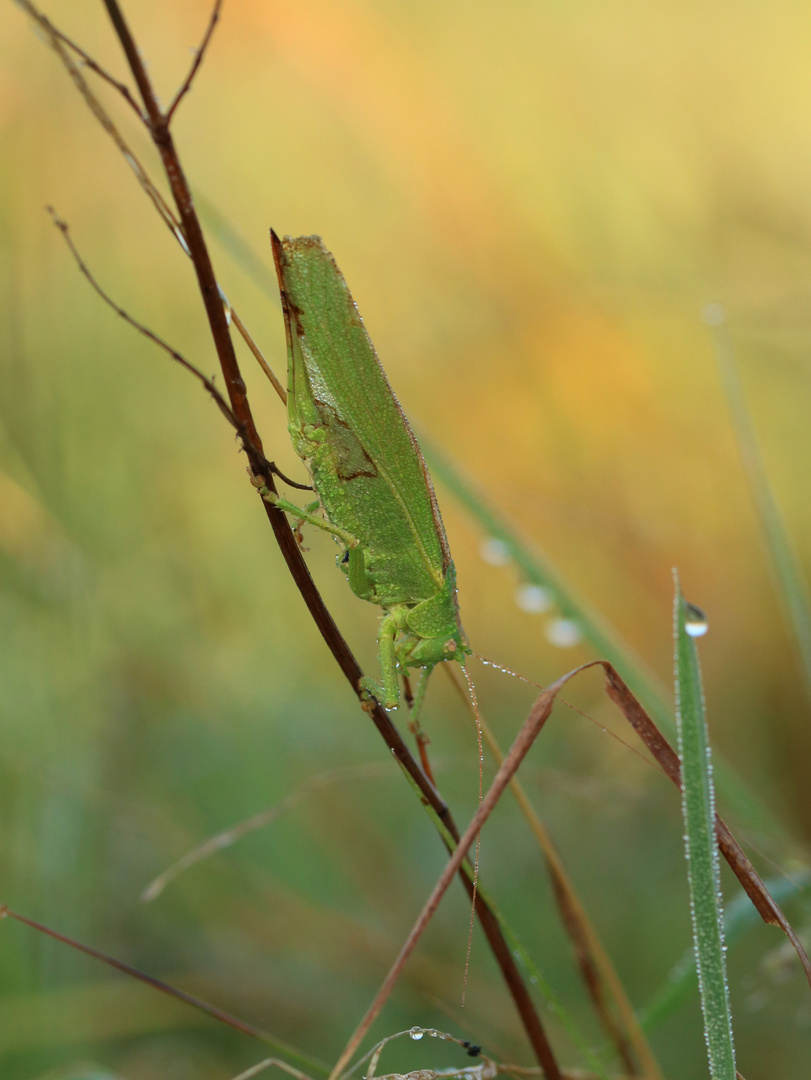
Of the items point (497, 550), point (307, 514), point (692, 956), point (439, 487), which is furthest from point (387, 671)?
point (439, 487)

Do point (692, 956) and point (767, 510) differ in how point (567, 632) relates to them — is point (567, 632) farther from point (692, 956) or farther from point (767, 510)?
point (692, 956)

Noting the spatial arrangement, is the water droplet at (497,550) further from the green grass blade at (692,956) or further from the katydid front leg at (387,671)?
the green grass blade at (692,956)

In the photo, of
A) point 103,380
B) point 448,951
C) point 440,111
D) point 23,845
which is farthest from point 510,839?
point 440,111

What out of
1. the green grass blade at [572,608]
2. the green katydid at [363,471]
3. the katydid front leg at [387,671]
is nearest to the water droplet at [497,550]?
the green grass blade at [572,608]

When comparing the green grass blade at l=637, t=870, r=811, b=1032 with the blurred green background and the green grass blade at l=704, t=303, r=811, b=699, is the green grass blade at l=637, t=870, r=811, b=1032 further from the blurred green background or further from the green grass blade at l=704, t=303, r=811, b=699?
the green grass blade at l=704, t=303, r=811, b=699

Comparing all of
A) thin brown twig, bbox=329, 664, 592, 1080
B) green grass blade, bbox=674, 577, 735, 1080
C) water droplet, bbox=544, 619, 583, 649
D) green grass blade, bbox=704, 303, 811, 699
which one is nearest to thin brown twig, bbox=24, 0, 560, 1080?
thin brown twig, bbox=329, 664, 592, 1080
